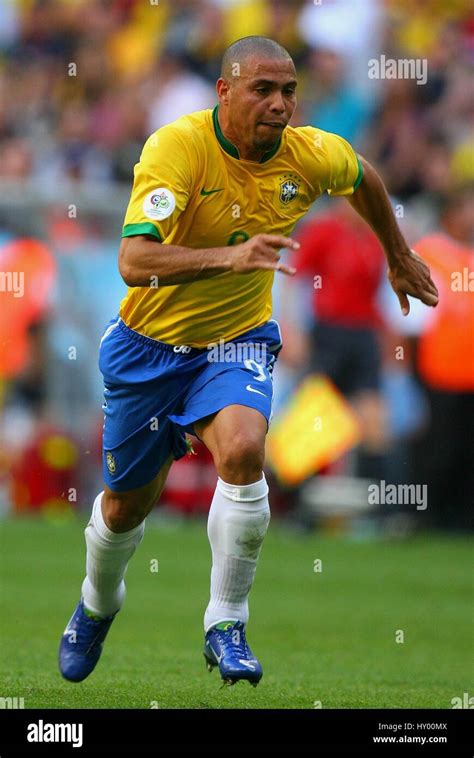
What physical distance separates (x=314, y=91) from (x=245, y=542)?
425 inches

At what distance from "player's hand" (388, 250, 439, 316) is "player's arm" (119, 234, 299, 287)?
4.53ft

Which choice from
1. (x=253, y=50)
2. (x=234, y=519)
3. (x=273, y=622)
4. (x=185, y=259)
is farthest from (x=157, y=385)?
(x=273, y=622)

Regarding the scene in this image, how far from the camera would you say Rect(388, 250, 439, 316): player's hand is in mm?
7273

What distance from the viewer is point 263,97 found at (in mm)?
6371

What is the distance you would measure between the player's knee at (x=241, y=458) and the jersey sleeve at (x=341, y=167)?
135cm

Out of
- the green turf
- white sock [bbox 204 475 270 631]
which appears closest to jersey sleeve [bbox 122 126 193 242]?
white sock [bbox 204 475 270 631]

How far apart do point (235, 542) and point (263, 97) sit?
5.83 feet

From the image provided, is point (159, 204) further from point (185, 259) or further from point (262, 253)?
point (262, 253)

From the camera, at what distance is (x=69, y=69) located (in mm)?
18000

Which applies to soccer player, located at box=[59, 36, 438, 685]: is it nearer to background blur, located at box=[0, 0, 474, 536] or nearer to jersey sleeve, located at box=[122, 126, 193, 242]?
jersey sleeve, located at box=[122, 126, 193, 242]

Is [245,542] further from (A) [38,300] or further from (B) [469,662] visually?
(A) [38,300]

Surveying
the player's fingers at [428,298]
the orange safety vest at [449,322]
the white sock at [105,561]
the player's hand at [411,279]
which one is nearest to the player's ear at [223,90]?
the player's hand at [411,279]

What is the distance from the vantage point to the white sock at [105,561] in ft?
23.6
